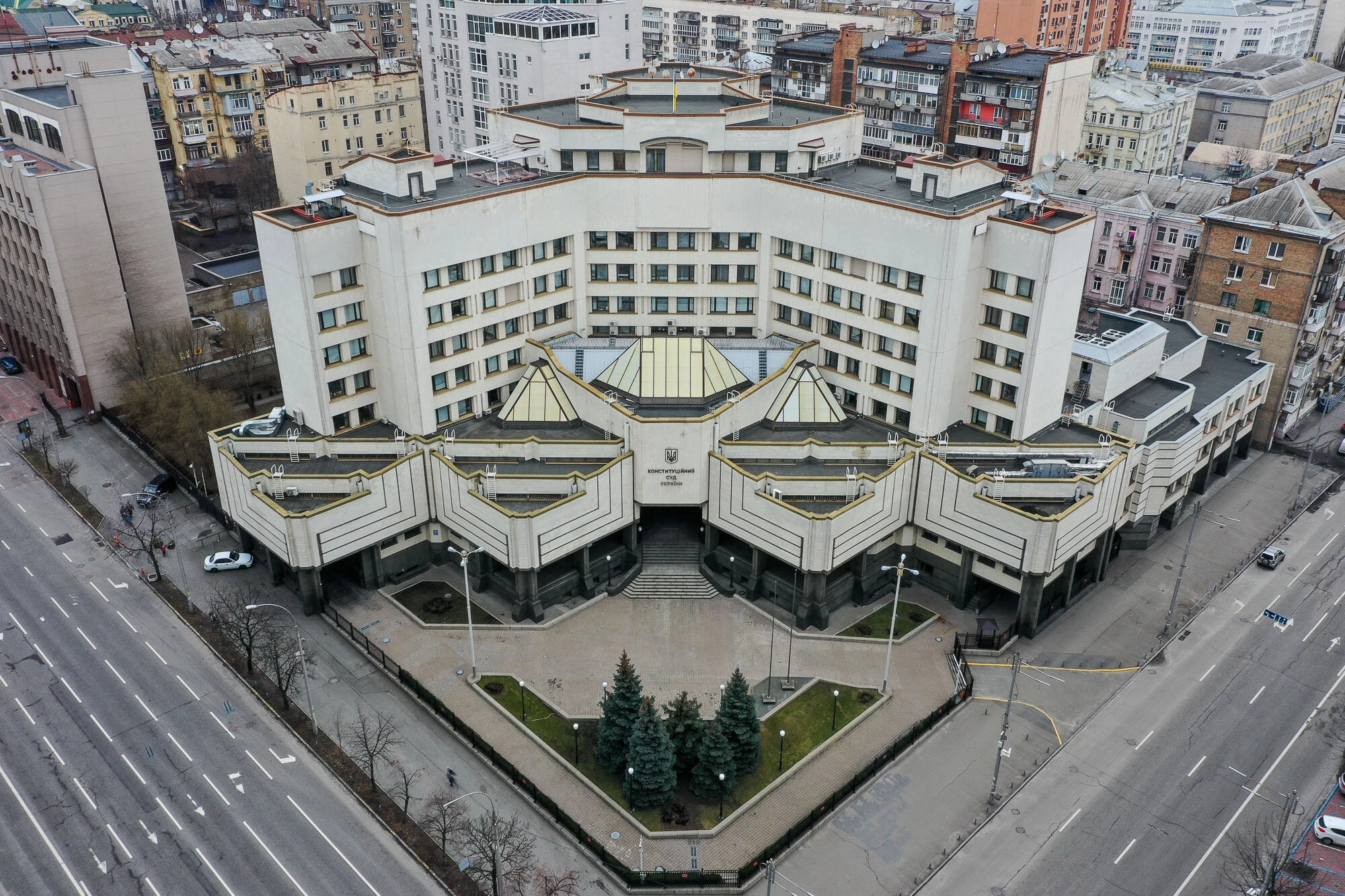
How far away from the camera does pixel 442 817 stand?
58.4m

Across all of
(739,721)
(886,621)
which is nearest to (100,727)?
(739,721)

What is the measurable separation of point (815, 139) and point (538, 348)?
27493 millimetres

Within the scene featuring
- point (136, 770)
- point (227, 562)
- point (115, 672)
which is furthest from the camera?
point (227, 562)

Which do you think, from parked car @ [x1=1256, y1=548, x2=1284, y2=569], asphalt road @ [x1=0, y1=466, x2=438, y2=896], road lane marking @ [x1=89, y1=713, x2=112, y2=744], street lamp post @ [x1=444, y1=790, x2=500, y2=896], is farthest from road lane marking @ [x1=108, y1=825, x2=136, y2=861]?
parked car @ [x1=1256, y1=548, x2=1284, y2=569]

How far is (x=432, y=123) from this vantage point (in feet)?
500

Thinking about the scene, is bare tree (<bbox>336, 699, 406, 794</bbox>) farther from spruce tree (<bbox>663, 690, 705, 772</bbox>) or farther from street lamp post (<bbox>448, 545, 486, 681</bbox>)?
spruce tree (<bbox>663, 690, 705, 772</bbox>)

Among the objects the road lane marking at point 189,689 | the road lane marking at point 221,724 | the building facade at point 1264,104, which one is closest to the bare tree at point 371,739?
the road lane marking at point 221,724

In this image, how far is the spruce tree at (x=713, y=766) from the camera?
58.8 metres

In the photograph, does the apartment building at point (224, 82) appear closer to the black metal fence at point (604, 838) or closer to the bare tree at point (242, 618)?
the bare tree at point (242, 618)

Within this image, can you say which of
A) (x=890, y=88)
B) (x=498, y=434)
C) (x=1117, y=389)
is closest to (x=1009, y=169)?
(x=890, y=88)

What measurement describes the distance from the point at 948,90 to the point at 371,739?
117892 mm

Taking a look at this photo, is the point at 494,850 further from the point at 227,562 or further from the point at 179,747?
the point at 227,562

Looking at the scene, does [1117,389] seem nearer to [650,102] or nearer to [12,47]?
[650,102]

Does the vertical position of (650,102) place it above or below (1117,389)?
above
